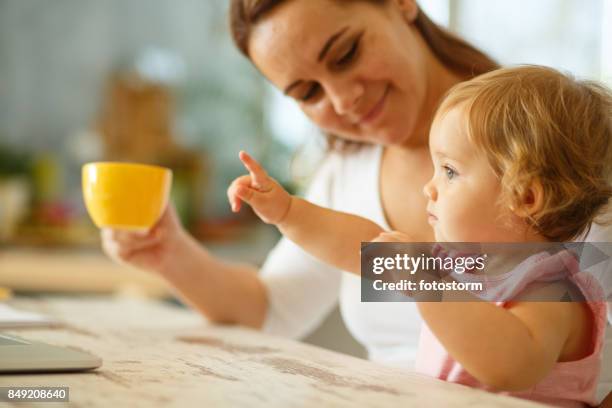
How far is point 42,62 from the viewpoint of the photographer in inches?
179

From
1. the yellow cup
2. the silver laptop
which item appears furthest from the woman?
the silver laptop

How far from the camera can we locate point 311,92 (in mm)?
1317

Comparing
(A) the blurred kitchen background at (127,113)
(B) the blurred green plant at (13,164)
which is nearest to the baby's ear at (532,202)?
(A) the blurred kitchen background at (127,113)

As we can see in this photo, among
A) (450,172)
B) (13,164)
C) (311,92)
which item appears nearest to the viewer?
(450,172)

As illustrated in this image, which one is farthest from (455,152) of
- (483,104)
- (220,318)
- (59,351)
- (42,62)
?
(42,62)

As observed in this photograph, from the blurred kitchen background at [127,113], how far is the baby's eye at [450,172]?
117 inches

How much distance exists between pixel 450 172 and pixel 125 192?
52 cm

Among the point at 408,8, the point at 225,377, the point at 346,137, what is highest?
the point at 408,8

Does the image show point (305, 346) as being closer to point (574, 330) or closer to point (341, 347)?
point (574, 330)

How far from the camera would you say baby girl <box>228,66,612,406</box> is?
777 mm

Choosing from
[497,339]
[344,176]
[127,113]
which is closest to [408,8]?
[344,176]

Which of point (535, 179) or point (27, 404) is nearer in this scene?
point (27, 404)

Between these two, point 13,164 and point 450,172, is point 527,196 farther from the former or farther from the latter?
point 13,164

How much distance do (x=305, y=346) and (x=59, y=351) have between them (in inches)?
13.6
